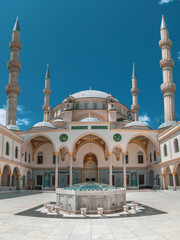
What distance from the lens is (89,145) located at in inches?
1209

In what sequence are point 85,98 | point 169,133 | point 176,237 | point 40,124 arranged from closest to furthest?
point 176,237 < point 169,133 < point 40,124 < point 85,98

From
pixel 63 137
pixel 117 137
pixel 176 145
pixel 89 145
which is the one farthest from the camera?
pixel 89 145

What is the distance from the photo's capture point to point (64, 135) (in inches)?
1030

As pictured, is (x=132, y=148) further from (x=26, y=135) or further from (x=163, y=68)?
(x=26, y=135)

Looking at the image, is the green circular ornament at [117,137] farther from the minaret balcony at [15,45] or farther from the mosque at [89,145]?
the minaret balcony at [15,45]

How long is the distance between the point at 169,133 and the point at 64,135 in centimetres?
1076

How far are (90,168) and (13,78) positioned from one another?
15.0 m

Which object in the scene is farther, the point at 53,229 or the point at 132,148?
the point at 132,148

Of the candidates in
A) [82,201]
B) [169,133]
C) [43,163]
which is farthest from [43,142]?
[82,201]

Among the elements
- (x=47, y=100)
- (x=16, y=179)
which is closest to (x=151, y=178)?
(x=16, y=179)

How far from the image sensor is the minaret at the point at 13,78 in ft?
98.2

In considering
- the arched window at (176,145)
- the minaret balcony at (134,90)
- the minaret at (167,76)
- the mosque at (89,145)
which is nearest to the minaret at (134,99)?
the minaret balcony at (134,90)

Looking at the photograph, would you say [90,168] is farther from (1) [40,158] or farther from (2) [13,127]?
(2) [13,127]

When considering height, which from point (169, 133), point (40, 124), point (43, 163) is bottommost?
point (43, 163)
